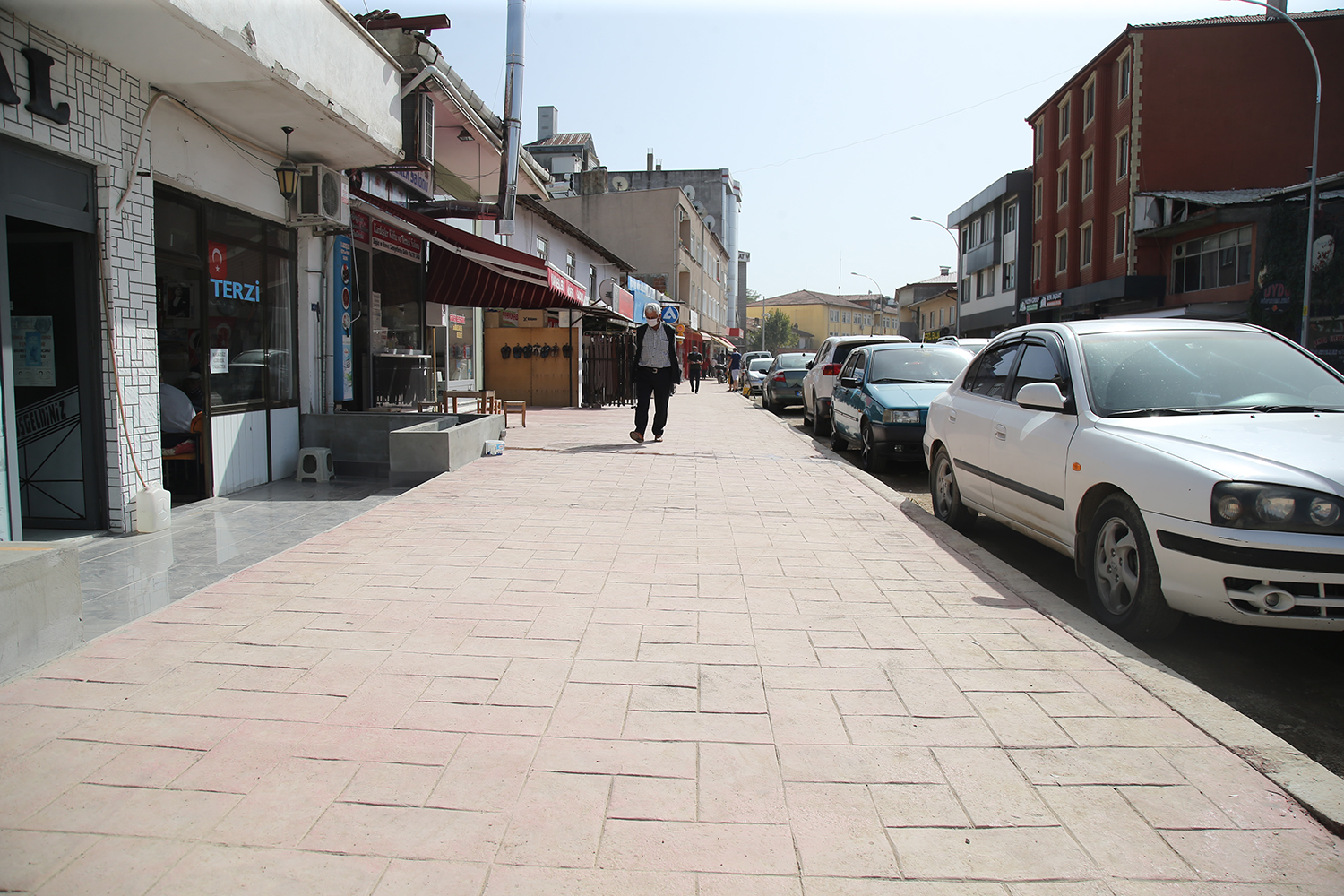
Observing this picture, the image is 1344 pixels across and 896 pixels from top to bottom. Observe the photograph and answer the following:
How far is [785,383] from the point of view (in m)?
20.8

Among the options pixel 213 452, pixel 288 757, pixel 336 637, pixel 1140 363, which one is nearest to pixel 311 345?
pixel 213 452

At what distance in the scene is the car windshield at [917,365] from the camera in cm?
1065

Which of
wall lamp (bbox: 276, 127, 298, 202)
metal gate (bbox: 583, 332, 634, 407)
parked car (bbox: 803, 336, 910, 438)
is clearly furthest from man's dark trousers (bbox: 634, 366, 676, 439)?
metal gate (bbox: 583, 332, 634, 407)

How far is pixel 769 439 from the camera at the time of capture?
13.1 m

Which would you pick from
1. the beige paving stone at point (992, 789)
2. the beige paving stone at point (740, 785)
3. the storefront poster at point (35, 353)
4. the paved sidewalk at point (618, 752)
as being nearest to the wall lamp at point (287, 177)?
the storefront poster at point (35, 353)

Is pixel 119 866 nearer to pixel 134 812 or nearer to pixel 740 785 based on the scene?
pixel 134 812

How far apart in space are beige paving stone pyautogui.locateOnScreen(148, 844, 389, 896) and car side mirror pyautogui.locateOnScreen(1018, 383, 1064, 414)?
167 inches

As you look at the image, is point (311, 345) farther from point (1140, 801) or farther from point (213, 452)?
point (1140, 801)

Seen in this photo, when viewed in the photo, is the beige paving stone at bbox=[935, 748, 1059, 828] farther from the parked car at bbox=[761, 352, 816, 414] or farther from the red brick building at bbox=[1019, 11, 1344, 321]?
the red brick building at bbox=[1019, 11, 1344, 321]

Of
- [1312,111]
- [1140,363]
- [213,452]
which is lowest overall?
[213,452]

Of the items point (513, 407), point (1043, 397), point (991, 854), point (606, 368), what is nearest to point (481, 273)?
point (513, 407)

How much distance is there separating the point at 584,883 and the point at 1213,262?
32.3 meters

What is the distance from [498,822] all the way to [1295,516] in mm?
3418

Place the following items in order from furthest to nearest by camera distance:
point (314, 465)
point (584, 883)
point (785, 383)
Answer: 1. point (785, 383)
2. point (314, 465)
3. point (584, 883)
